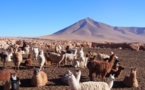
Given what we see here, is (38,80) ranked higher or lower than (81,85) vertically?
lower

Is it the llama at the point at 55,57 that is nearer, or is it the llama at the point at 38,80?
the llama at the point at 38,80

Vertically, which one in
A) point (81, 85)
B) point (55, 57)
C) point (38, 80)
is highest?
point (55, 57)

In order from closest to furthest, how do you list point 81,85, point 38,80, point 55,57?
point 81,85, point 38,80, point 55,57

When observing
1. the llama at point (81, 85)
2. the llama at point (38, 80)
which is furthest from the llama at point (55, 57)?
the llama at point (81, 85)

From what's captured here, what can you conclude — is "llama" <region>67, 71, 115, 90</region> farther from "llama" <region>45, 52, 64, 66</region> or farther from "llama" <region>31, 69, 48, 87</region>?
"llama" <region>45, 52, 64, 66</region>

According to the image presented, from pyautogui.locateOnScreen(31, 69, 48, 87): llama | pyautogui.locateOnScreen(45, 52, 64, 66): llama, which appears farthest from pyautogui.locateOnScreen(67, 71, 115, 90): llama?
pyautogui.locateOnScreen(45, 52, 64, 66): llama

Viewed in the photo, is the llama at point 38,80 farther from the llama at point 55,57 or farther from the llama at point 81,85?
the llama at point 55,57

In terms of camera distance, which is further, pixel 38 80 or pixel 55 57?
pixel 55 57

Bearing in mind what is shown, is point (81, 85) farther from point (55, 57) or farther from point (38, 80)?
point (55, 57)

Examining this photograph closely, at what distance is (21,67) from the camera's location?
57.7 ft

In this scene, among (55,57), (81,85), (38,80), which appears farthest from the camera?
(55,57)

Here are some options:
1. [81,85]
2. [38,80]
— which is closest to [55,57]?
[38,80]

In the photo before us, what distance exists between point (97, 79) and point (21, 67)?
5.63 metres

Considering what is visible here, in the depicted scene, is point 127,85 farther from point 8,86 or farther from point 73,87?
point 8,86
